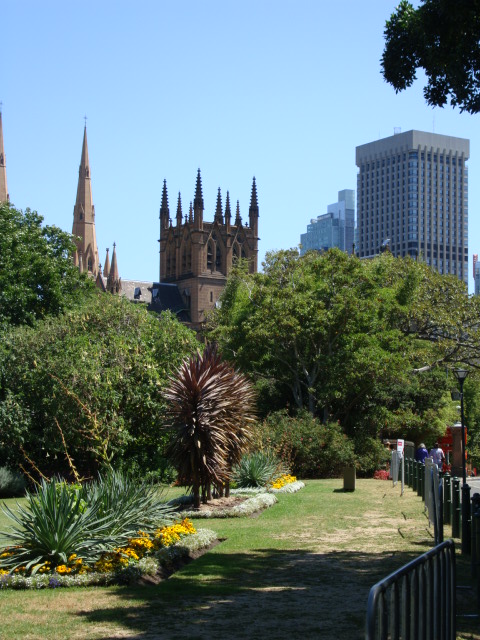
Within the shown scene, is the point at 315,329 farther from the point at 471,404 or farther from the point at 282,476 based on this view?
the point at 471,404

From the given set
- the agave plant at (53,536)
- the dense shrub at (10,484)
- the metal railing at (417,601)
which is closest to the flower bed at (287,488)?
the dense shrub at (10,484)

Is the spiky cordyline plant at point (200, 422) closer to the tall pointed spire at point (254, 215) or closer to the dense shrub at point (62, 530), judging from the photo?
the dense shrub at point (62, 530)

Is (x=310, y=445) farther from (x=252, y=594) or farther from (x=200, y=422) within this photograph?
(x=252, y=594)

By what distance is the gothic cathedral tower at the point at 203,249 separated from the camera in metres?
132

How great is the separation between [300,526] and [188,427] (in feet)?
11.1

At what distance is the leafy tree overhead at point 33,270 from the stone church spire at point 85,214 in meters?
112

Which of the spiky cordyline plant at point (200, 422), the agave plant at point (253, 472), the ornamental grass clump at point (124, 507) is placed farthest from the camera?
the agave plant at point (253, 472)

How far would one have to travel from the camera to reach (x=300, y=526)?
16.9 m

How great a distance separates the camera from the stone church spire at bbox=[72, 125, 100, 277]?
531ft

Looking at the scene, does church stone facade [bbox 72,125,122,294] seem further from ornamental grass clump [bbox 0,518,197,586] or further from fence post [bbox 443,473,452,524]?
ornamental grass clump [bbox 0,518,197,586]

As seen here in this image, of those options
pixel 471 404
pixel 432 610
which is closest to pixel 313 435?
pixel 432 610

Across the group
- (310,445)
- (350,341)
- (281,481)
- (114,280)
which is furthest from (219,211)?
(281,481)

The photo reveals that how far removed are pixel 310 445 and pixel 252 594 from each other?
75.1 feet

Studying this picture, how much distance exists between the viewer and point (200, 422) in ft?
61.5
